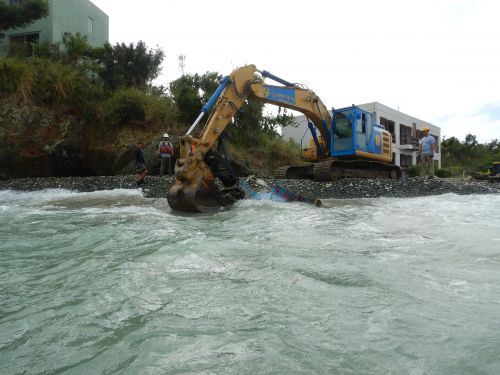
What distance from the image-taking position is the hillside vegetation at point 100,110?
14.4 m

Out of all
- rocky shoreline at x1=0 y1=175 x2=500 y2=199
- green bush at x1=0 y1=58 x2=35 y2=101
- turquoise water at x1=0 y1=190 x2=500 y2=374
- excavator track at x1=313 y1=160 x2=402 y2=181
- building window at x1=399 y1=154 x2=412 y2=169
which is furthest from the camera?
building window at x1=399 y1=154 x2=412 y2=169

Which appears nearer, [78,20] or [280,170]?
[280,170]

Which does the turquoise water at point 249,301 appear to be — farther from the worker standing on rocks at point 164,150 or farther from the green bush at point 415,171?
the green bush at point 415,171

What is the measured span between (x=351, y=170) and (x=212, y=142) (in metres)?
5.33

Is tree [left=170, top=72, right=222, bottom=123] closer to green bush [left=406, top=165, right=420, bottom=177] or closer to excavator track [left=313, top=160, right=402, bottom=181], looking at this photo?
excavator track [left=313, top=160, right=402, bottom=181]

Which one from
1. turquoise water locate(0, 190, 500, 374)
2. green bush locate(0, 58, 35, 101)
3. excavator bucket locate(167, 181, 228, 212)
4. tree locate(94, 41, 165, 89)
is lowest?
turquoise water locate(0, 190, 500, 374)

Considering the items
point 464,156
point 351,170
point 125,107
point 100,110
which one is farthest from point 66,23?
point 464,156

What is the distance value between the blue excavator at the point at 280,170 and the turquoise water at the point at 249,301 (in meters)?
2.08

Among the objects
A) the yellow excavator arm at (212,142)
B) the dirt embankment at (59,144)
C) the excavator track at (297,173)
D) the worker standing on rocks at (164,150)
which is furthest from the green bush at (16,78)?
the yellow excavator arm at (212,142)

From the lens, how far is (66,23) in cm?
2003

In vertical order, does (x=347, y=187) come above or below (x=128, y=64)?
below

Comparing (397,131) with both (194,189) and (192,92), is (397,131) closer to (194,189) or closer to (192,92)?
(192,92)

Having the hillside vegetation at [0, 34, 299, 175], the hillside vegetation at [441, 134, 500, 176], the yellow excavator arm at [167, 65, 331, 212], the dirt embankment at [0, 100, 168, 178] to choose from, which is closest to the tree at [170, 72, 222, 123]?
the hillside vegetation at [0, 34, 299, 175]

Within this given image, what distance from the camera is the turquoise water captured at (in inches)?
64.2
